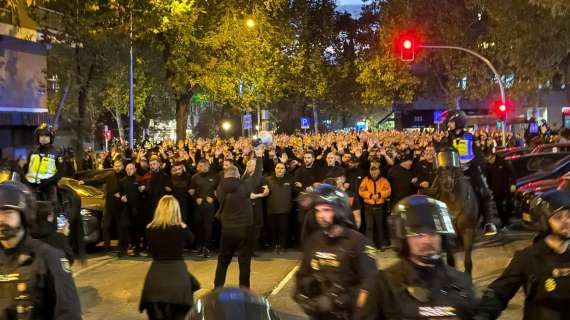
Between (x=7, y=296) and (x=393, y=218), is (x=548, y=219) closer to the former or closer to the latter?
(x=393, y=218)

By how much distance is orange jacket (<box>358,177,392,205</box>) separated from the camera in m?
12.5

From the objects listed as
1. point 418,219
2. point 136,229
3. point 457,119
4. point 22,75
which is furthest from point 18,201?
point 22,75

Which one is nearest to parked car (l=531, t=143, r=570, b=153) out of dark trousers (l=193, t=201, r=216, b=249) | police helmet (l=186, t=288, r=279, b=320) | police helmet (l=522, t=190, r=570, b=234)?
dark trousers (l=193, t=201, r=216, b=249)

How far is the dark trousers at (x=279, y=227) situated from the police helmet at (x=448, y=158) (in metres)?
4.47

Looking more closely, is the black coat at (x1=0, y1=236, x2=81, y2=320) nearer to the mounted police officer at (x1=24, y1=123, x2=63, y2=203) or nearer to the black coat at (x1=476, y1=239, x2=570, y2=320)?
the black coat at (x1=476, y1=239, x2=570, y2=320)

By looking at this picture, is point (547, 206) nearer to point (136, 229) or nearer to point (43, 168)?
point (43, 168)

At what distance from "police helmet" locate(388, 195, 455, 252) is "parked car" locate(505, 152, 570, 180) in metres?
13.9

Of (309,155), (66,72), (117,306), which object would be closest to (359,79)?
(66,72)

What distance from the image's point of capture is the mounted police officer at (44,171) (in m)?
7.83

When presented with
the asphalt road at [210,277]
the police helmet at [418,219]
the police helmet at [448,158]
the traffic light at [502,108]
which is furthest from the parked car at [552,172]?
the police helmet at [418,219]

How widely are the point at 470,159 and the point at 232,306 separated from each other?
780cm

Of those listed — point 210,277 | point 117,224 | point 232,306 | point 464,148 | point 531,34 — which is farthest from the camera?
point 531,34

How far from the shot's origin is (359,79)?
145ft

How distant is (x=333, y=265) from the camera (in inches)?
188
